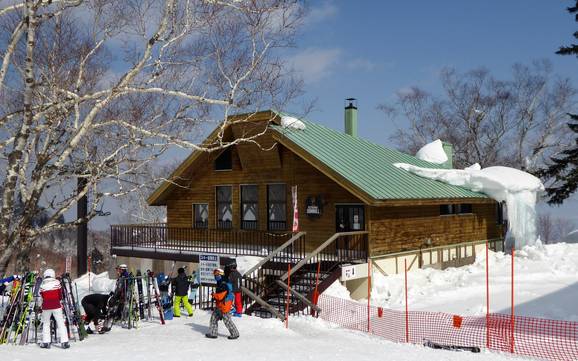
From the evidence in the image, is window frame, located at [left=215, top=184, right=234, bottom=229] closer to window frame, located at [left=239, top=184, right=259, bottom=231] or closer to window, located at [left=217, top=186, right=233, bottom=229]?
window, located at [left=217, top=186, right=233, bottom=229]

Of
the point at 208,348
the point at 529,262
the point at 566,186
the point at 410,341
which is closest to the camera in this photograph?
the point at 208,348

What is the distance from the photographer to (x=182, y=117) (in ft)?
43.7

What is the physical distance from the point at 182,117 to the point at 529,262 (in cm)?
1520

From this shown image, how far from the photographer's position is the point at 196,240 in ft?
72.6

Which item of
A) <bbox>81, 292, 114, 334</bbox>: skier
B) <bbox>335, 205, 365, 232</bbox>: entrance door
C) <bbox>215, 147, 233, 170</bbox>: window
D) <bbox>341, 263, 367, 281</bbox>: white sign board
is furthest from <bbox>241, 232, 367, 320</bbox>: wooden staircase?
<bbox>215, 147, 233, 170</bbox>: window

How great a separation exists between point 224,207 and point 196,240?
192cm

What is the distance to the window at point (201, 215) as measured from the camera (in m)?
22.3

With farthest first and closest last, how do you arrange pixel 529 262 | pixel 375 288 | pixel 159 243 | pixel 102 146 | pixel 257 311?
pixel 159 243 < pixel 529 262 < pixel 375 288 < pixel 102 146 < pixel 257 311

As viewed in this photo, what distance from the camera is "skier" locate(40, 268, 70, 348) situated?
968 cm

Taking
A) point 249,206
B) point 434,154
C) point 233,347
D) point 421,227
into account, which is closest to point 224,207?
point 249,206

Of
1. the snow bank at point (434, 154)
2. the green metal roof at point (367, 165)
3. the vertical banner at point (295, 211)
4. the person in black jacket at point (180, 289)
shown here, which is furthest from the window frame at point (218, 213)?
the snow bank at point (434, 154)

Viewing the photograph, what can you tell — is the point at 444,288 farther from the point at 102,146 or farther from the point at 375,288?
the point at 102,146

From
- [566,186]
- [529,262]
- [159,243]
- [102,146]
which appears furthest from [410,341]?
[566,186]

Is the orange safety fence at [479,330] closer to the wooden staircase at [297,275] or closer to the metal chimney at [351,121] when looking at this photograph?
the wooden staircase at [297,275]
